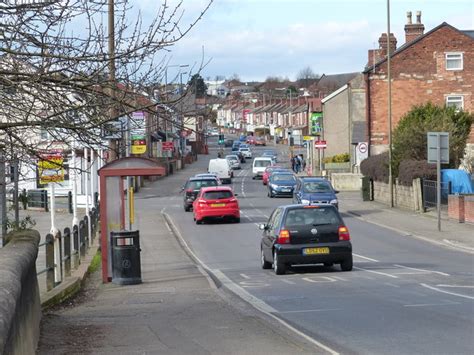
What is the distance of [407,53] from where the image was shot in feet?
203

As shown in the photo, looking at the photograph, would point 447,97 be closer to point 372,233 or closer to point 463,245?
point 372,233

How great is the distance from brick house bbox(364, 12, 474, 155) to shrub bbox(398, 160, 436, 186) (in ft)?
52.2

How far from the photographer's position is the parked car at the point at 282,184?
5783cm

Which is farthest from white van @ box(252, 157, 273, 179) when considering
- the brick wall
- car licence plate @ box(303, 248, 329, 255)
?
car licence plate @ box(303, 248, 329, 255)

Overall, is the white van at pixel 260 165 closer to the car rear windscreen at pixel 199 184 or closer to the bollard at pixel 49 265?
the car rear windscreen at pixel 199 184

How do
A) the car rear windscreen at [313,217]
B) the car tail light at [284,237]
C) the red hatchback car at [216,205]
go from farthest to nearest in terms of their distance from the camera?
the red hatchback car at [216,205]
the car rear windscreen at [313,217]
the car tail light at [284,237]

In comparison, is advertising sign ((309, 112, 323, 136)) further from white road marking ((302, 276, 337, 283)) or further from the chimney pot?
white road marking ((302, 276, 337, 283))

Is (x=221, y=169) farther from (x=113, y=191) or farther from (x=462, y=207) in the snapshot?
(x=113, y=191)

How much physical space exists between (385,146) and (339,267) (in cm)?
3970

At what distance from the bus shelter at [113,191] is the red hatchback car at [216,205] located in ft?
62.1

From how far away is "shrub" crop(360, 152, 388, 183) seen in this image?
167 ft

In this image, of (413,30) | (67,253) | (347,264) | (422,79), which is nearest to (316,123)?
(413,30)

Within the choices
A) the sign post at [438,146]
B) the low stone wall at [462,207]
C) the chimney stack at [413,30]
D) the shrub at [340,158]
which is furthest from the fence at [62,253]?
the shrub at [340,158]

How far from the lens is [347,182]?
66.2m
